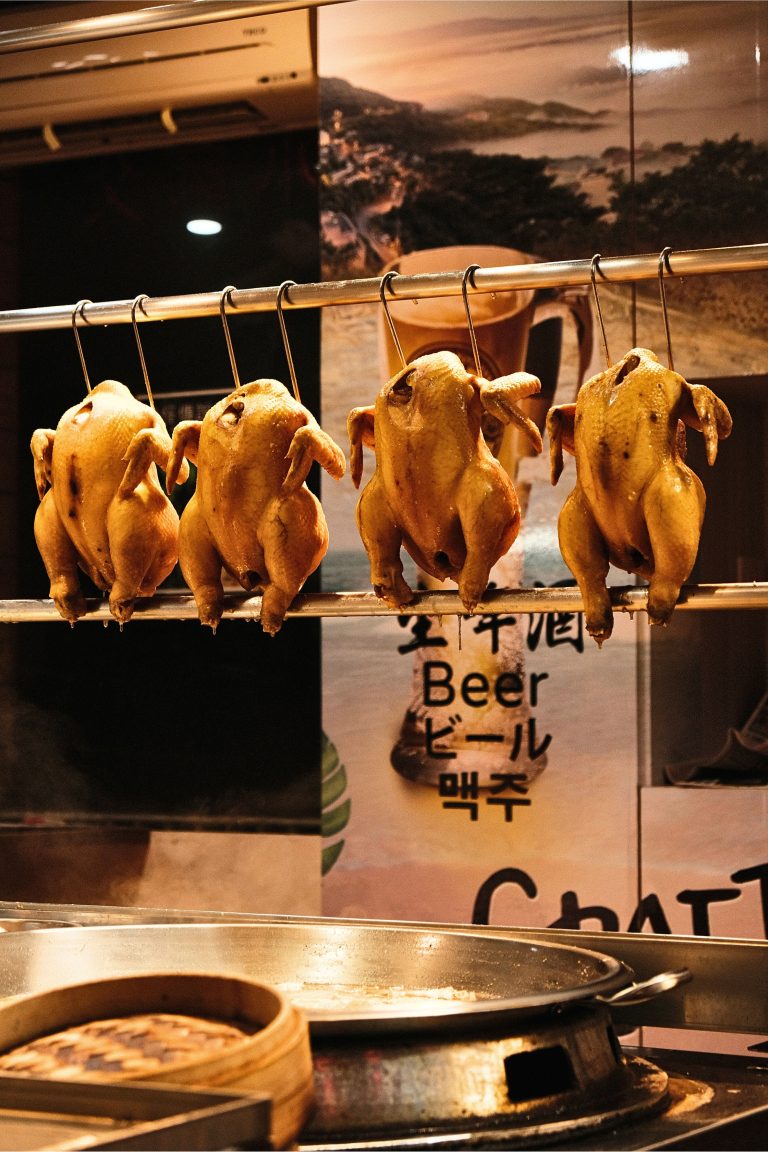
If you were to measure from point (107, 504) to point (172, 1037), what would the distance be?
1.50m

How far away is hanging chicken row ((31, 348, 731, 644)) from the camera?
2.35 meters

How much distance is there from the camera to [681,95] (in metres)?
4.33

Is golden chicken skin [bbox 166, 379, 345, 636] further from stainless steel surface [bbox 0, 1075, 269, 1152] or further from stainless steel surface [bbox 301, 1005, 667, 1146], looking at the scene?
stainless steel surface [bbox 0, 1075, 269, 1152]

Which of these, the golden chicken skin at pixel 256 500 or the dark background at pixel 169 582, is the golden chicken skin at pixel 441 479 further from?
the dark background at pixel 169 582

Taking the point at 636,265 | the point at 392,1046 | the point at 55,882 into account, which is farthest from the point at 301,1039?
the point at 55,882

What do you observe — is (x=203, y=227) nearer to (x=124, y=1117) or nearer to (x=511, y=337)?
(x=511, y=337)

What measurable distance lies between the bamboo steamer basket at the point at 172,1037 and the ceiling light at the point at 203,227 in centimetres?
457

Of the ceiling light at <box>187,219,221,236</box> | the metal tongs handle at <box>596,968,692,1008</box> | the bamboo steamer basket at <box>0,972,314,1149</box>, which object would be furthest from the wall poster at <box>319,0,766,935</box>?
the bamboo steamer basket at <box>0,972,314,1149</box>

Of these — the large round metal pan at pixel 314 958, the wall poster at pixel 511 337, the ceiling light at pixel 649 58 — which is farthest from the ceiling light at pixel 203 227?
the large round metal pan at pixel 314 958

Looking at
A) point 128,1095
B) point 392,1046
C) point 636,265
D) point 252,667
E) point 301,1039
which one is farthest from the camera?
point 252,667

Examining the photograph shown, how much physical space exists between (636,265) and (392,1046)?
4.83 ft

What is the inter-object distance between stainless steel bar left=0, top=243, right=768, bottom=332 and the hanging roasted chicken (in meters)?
0.21

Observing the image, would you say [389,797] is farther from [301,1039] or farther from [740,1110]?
[301,1039]

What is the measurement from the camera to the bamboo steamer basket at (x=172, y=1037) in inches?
53.4
